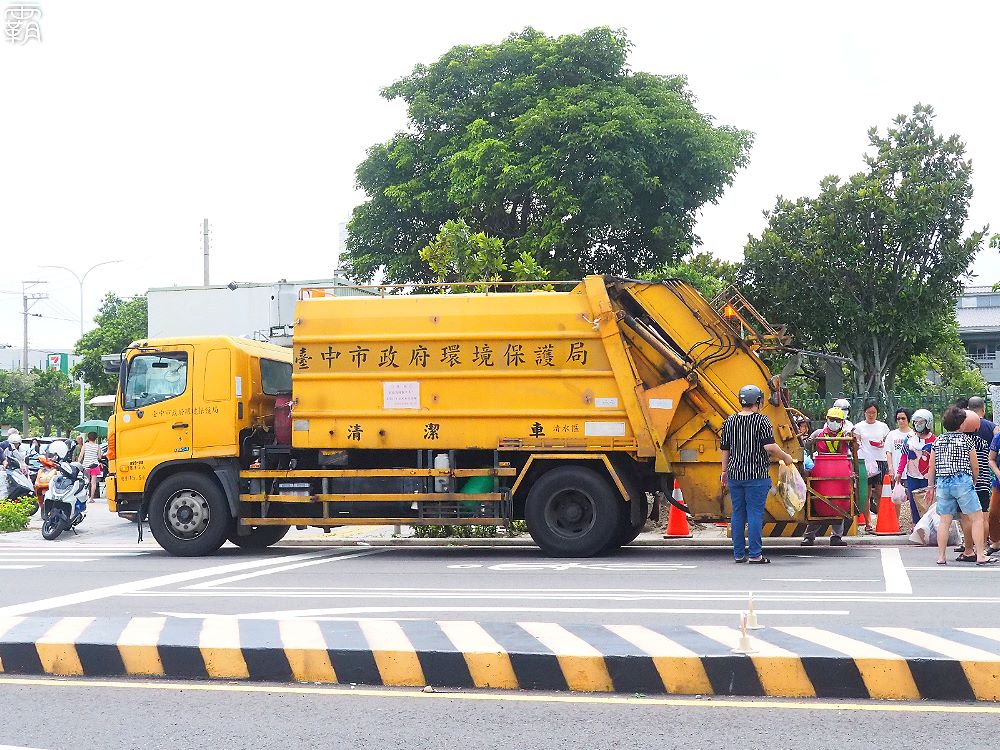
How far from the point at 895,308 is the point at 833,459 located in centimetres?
1186

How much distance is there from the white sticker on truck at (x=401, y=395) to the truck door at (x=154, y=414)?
8.07ft

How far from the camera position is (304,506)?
14.6m

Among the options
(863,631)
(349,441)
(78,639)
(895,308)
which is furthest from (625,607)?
(895,308)

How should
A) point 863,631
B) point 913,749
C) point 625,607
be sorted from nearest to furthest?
point 913,749 < point 863,631 < point 625,607

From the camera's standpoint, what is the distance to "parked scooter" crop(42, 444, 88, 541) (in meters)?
19.1

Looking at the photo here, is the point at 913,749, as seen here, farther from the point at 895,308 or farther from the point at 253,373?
the point at 895,308

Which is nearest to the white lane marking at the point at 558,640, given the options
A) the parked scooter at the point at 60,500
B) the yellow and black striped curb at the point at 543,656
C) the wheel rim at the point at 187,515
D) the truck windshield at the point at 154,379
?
the yellow and black striped curb at the point at 543,656

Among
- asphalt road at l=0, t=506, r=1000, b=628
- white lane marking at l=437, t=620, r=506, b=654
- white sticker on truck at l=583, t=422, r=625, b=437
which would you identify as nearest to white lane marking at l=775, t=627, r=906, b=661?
asphalt road at l=0, t=506, r=1000, b=628

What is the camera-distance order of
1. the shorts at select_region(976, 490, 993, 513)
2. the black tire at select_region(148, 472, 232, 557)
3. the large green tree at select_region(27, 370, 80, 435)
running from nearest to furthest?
the shorts at select_region(976, 490, 993, 513) < the black tire at select_region(148, 472, 232, 557) < the large green tree at select_region(27, 370, 80, 435)

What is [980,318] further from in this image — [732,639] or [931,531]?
[732,639]

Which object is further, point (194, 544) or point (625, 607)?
point (194, 544)

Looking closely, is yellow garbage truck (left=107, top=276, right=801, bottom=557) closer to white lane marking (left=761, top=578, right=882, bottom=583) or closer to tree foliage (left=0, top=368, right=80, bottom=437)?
white lane marking (left=761, top=578, right=882, bottom=583)

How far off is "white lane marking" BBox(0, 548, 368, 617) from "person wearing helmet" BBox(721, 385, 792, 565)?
5.14 meters

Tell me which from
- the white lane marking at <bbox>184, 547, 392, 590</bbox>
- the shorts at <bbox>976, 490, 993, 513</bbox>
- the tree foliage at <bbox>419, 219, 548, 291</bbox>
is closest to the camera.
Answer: the white lane marking at <bbox>184, 547, 392, 590</bbox>
